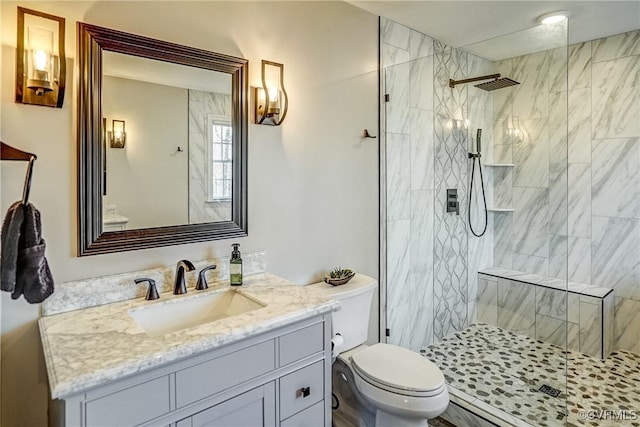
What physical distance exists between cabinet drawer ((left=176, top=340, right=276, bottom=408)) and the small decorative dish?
2.62 feet

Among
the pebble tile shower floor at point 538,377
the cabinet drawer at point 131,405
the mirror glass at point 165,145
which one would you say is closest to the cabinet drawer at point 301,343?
the cabinet drawer at point 131,405

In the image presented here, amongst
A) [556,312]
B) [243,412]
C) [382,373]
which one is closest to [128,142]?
[243,412]

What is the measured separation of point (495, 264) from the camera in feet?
11.2

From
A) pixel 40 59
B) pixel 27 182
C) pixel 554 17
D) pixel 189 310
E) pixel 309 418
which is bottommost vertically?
pixel 309 418

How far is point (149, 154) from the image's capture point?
1.62 m

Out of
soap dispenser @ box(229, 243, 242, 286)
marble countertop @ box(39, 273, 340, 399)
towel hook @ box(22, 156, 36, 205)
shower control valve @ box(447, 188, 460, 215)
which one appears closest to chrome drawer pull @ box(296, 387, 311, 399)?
Result: marble countertop @ box(39, 273, 340, 399)

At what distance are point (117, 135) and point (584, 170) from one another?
344 centimetres

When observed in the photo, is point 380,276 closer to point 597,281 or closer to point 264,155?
point 264,155

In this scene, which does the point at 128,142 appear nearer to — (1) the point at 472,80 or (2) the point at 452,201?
(2) the point at 452,201

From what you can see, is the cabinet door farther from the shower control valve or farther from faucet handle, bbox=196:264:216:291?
the shower control valve

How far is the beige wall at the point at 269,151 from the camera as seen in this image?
52.5 inches

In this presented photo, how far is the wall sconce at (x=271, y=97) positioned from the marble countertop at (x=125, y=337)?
89cm

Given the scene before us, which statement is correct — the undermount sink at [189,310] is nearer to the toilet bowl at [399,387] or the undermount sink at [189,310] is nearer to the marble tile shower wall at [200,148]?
the marble tile shower wall at [200,148]

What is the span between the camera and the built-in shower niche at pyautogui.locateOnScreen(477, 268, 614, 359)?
2.82 metres
